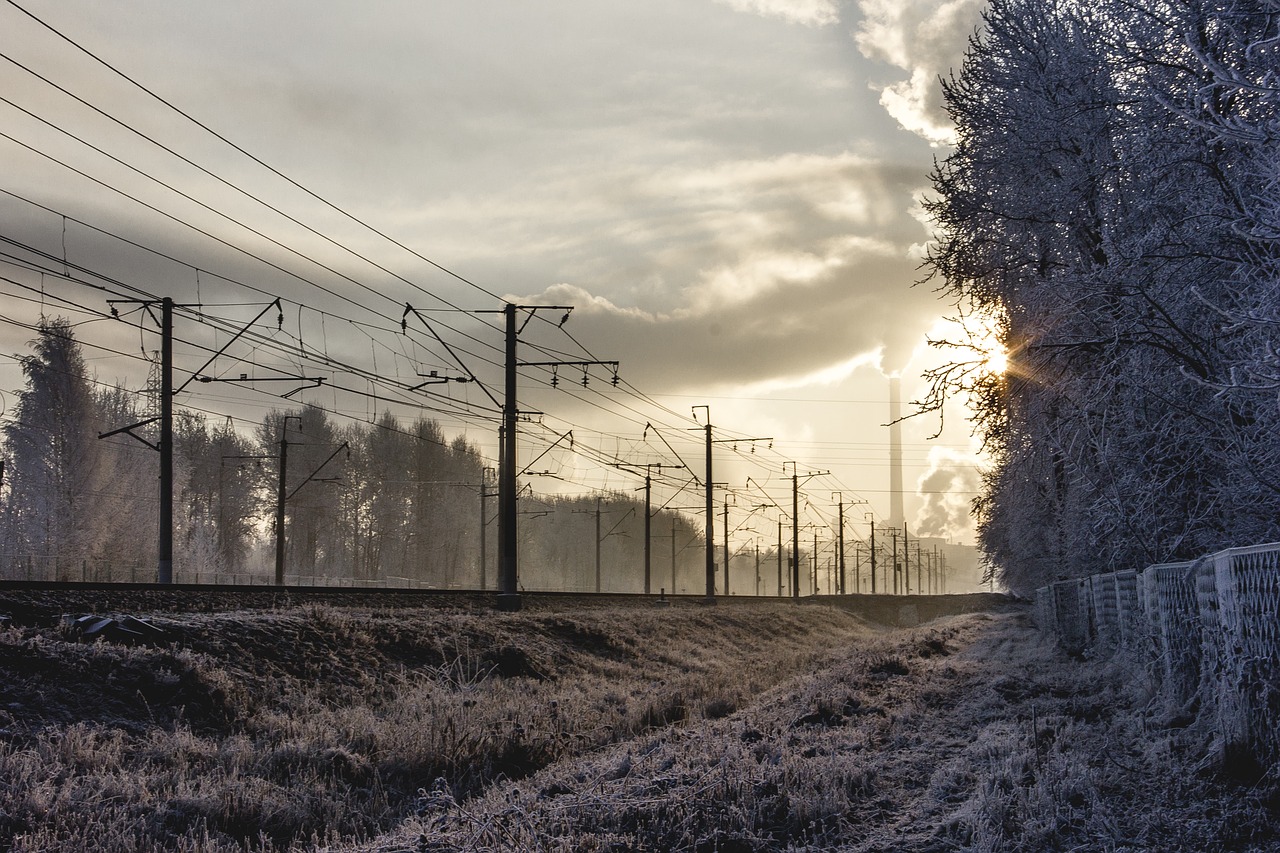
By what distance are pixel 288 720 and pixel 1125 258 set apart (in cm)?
968

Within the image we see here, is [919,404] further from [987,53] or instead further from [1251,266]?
[987,53]

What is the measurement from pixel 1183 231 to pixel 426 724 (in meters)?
8.58

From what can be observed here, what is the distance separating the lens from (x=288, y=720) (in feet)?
36.1

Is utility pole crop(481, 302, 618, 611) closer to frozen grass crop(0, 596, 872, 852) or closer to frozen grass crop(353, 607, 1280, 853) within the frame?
frozen grass crop(0, 596, 872, 852)

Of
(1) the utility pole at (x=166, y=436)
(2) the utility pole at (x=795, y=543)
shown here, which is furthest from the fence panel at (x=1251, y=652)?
(2) the utility pole at (x=795, y=543)

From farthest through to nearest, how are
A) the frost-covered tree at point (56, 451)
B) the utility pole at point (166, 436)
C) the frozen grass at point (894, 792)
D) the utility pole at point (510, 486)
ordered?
the frost-covered tree at point (56, 451) → the utility pole at point (166, 436) → the utility pole at point (510, 486) → the frozen grass at point (894, 792)

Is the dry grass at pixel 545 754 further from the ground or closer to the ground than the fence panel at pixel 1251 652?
closer to the ground

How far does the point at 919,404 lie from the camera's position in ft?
37.1

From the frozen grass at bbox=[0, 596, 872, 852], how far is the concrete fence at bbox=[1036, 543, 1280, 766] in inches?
187

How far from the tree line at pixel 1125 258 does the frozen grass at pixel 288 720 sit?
576cm

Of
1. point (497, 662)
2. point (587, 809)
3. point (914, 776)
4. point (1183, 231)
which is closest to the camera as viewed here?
point (587, 809)

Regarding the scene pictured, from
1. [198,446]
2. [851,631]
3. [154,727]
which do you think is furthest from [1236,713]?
[198,446]

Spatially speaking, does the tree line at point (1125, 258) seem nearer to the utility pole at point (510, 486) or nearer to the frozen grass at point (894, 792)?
the frozen grass at point (894, 792)

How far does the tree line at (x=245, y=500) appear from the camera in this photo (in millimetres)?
49938
